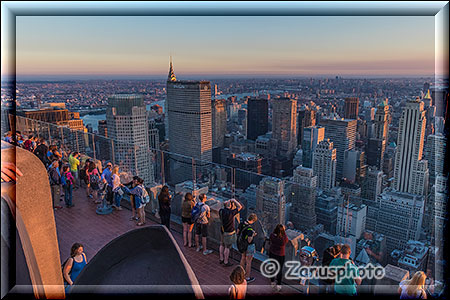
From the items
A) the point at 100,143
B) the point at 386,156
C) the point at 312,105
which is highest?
the point at 312,105

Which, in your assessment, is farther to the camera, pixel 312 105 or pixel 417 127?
pixel 312 105

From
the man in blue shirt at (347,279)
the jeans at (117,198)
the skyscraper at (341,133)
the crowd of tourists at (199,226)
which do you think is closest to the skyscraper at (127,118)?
the skyscraper at (341,133)

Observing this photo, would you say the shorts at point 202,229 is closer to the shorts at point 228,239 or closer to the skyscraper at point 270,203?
the shorts at point 228,239

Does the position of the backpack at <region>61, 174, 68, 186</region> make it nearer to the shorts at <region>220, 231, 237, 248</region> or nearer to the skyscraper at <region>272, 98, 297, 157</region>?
the shorts at <region>220, 231, 237, 248</region>

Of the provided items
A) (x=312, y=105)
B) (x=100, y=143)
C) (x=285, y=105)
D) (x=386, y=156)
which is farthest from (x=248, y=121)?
(x=100, y=143)

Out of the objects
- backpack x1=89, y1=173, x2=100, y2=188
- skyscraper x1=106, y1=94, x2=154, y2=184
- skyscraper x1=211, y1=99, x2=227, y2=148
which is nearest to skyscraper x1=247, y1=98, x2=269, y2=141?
skyscraper x1=211, y1=99, x2=227, y2=148

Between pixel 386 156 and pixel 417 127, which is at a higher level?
pixel 417 127

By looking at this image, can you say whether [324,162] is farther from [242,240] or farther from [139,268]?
[139,268]

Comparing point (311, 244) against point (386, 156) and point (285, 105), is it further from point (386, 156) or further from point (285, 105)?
point (285, 105)
